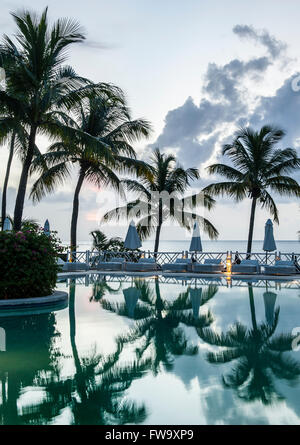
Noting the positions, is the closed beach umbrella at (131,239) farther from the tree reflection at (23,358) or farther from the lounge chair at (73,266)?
the tree reflection at (23,358)

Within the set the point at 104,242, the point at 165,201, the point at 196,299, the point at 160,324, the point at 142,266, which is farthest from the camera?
the point at 165,201

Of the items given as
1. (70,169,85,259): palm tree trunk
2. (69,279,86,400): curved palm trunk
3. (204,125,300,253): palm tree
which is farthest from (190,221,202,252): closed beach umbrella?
(69,279,86,400): curved palm trunk

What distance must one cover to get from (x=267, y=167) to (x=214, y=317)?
13.4 metres

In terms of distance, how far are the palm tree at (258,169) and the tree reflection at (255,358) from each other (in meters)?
13.3

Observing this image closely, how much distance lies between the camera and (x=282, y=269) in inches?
634

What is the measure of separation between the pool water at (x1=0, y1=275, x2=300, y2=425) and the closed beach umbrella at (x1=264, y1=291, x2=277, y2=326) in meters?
0.06

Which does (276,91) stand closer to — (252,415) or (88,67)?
(88,67)

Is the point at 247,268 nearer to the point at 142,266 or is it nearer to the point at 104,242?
the point at 142,266

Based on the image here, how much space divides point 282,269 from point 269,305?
7516 millimetres

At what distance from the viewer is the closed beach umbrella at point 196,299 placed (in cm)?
834

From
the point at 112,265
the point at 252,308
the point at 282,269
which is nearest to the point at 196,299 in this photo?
the point at 252,308

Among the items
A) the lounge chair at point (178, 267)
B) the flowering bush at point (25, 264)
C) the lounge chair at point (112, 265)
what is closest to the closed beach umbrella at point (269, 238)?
the lounge chair at point (178, 267)

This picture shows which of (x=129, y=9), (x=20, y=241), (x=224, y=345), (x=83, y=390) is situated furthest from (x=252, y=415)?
(x=129, y=9)

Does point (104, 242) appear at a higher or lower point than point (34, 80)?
lower
